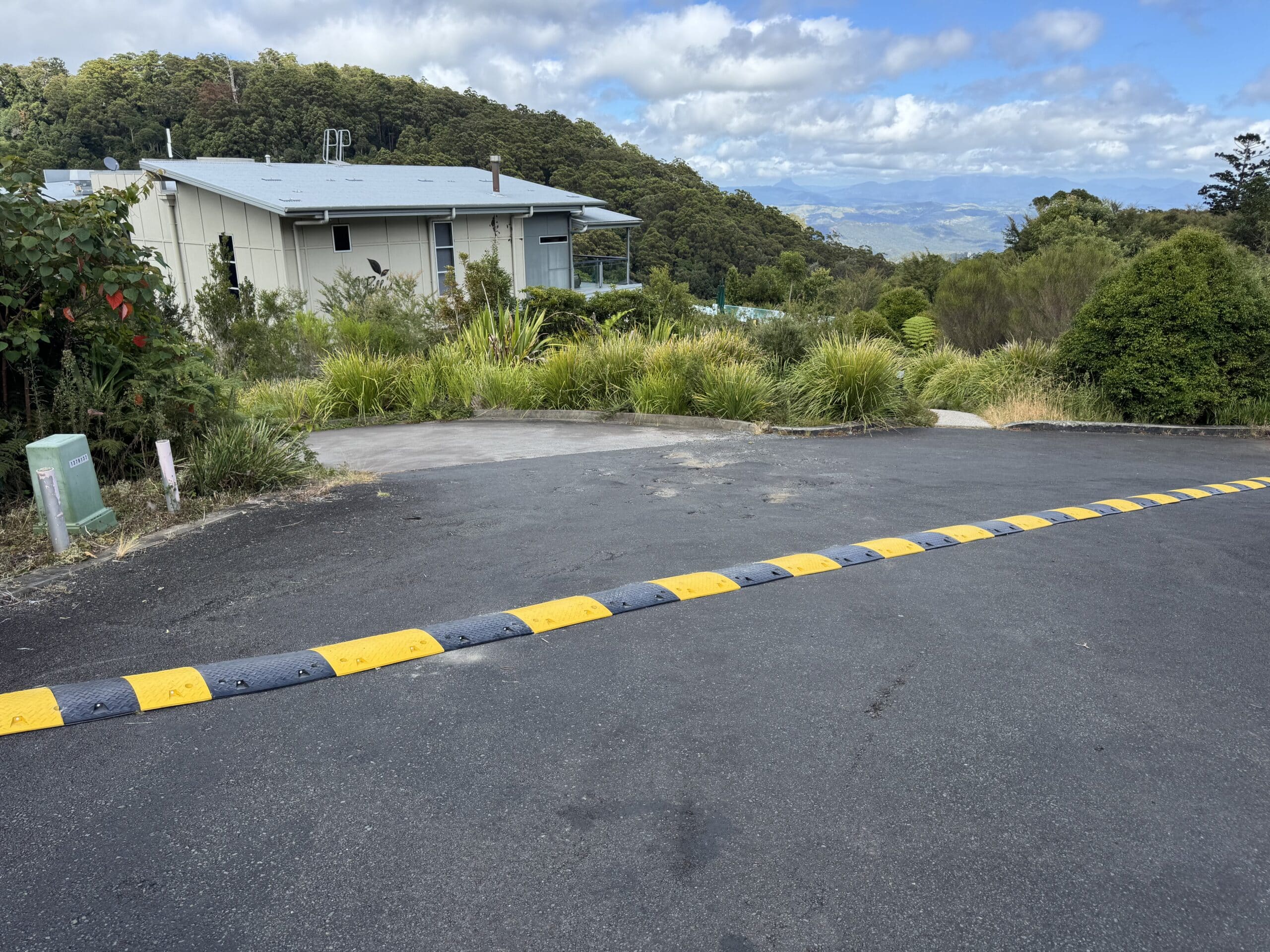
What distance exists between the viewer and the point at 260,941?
2.55 metres

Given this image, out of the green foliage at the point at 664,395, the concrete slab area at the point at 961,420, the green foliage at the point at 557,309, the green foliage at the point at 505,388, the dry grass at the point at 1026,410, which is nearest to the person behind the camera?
the green foliage at the point at 664,395

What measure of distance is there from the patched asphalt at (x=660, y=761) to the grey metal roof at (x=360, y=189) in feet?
62.0

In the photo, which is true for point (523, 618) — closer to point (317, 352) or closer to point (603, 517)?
point (603, 517)

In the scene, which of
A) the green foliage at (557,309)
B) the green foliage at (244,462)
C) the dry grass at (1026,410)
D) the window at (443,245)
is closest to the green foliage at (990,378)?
the dry grass at (1026,410)

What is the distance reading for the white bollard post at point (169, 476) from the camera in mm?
6359

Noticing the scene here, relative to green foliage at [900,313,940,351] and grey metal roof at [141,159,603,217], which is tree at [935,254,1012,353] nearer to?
green foliage at [900,313,940,351]

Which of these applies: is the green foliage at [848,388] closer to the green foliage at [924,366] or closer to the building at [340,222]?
the green foliage at [924,366]

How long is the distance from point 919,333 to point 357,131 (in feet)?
146

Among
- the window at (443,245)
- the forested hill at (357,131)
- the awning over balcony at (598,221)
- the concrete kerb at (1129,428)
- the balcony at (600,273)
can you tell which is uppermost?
the forested hill at (357,131)

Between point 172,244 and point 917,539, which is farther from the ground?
point 172,244

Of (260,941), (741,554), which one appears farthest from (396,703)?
(741,554)

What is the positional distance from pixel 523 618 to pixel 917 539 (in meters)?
3.03

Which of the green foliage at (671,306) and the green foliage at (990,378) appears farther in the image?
the green foliage at (671,306)

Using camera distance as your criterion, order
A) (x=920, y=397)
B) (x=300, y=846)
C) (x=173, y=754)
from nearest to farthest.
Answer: (x=300, y=846)
(x=173, y=754)
(x=920, y=397)
